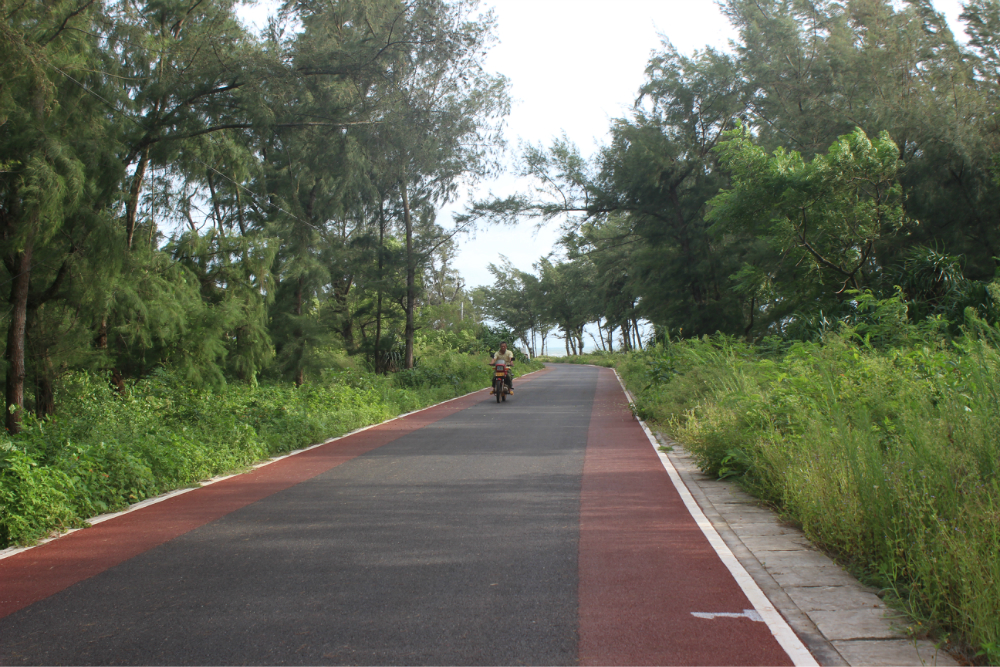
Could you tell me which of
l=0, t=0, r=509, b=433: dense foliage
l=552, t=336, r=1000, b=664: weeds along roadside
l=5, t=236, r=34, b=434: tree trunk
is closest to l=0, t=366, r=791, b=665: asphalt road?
l=552, t=336, r=1000, b=664: weeds along roadside

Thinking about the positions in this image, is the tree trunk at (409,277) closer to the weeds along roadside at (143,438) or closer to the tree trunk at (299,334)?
the tree trunk at (299,334)

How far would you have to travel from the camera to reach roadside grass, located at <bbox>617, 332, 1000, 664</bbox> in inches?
160

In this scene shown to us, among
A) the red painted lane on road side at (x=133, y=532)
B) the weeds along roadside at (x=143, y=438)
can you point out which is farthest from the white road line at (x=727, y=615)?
the weeds along roadside at (x=143, y=438)

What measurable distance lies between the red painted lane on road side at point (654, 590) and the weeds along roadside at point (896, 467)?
3.21ft

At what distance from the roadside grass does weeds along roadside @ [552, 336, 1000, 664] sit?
12 millimetres

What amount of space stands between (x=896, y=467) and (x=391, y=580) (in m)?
3.84

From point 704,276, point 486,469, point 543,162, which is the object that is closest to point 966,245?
point 704,276

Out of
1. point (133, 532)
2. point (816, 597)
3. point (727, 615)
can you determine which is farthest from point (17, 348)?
point (816, 597)

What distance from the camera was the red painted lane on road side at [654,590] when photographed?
3.88 meters

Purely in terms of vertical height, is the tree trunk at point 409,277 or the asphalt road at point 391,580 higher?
the tree trunk at point 409,277

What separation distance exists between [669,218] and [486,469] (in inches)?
812

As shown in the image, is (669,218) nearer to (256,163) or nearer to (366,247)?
(366,247)

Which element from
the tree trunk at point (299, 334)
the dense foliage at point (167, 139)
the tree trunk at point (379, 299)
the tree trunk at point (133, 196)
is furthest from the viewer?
the tree trunk at point (379, 299)

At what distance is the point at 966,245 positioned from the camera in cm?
2214
